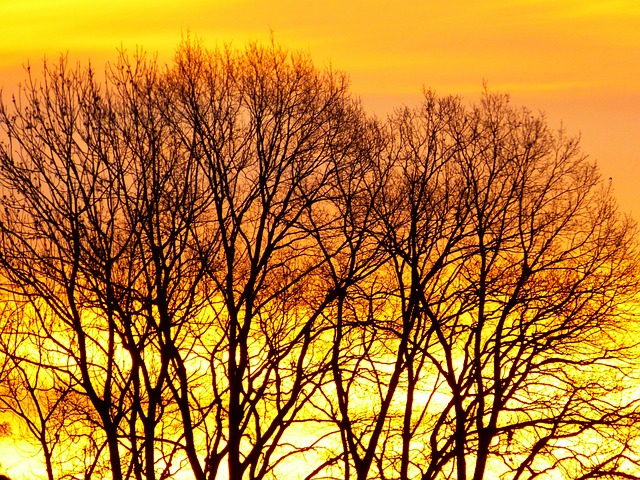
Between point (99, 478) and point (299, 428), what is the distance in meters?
5.26

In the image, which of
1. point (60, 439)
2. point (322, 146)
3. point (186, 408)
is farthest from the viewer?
point (60, 439)

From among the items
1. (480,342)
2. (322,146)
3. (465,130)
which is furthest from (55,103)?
(480,342)

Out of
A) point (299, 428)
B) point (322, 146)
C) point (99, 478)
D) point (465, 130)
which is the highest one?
point (465, 130)

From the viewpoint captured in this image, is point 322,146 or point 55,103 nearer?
point 55,103

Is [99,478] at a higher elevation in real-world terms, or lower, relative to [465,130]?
lower

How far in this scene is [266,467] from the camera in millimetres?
22812

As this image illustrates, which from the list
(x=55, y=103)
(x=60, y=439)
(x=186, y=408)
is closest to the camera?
(x=55, y=103)

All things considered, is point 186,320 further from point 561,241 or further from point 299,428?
point 561,241

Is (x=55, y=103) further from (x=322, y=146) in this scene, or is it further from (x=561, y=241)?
(x=561, y=241)

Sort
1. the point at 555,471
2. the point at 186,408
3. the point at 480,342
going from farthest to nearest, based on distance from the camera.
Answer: the point at 480,342 → the point at 555,471 → the point at 186,408

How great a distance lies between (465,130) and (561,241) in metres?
4.35

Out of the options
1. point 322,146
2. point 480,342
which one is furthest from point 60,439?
point 480,342

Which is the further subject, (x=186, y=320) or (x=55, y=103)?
(x=186, y=320)

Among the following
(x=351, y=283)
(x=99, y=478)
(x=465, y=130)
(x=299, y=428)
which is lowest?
(x=99, y=478)
